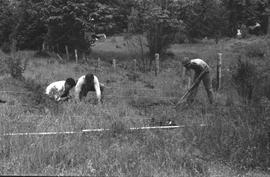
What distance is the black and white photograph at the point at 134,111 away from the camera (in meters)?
6.25

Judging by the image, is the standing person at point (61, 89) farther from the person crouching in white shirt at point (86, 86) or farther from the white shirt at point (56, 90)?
Answer: the person crouching in white shirt at point (86, 86)

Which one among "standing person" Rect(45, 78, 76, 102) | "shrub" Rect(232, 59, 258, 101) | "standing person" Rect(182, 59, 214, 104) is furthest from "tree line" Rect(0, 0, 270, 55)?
"standing person" Rect(45, 78, 76, 102)

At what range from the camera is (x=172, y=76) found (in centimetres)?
1867

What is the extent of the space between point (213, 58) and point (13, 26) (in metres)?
13.1

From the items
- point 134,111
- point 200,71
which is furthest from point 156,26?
point 134,111

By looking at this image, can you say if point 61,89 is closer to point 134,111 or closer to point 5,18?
point 134,111

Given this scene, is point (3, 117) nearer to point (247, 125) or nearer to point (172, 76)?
point (247, 125)

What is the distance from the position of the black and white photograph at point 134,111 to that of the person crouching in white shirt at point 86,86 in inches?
1.1

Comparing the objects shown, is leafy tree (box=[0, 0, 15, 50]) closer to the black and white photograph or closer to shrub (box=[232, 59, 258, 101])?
the black and white photograph

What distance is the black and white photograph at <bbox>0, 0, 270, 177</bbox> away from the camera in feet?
20.5

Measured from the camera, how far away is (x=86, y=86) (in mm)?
10969

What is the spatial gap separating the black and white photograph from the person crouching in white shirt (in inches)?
Result: 1.1

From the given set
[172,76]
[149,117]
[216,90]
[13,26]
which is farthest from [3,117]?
[13,26]

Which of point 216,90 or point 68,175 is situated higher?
point 68,175
